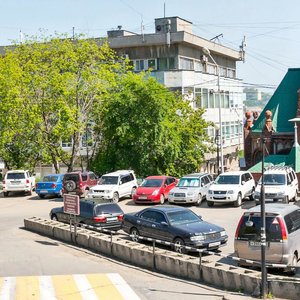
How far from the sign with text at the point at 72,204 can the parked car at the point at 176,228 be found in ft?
6.07

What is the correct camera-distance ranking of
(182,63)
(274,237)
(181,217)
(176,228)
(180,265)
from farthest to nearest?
1. (182,63)
2. (181,217)
3. (176,228)
4. (180,265)
5. (274,237)

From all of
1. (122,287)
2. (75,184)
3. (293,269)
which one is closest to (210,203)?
(75,184)

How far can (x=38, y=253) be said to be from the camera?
1998 cm

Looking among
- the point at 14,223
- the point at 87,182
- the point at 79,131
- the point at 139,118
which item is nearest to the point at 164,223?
the point at 14,223

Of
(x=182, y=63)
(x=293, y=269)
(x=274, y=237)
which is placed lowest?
Result: (x=293, y=269)

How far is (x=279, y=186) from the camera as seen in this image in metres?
29.3

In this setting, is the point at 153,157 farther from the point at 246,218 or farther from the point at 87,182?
the point at 246,218

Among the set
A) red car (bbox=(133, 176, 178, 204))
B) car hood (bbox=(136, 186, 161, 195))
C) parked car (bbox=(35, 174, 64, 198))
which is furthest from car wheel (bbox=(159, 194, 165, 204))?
parked car (bbox=(35, 174, 64, 198))

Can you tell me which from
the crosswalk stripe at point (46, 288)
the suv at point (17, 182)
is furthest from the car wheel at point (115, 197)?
the crosswalk stripe at point (46, 288)

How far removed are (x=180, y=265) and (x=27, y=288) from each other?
4.37 metres

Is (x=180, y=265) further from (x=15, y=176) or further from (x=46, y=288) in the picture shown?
(x=15, y=176)

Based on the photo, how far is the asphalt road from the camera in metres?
14.9

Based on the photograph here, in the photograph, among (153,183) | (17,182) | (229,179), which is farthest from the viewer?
(17,182)

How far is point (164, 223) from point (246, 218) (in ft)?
13.2
